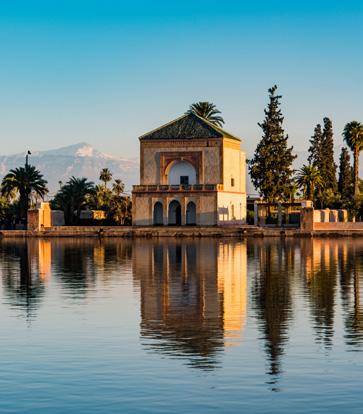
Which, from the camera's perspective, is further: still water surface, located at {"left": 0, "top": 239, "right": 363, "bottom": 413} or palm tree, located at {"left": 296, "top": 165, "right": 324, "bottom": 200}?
palm tree, located at {"left": 296, "top": 165, "right": 324, "bottom": 200}

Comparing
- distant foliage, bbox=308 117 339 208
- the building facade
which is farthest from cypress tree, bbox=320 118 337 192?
the building facade

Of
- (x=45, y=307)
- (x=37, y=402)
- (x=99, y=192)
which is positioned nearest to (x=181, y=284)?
(x=45, y=307)

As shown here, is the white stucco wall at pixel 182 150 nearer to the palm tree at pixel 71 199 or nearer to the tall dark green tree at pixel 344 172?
the palm tree at pixel 71 199

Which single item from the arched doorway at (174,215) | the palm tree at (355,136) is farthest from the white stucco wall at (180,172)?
the palm tree at (355,136)

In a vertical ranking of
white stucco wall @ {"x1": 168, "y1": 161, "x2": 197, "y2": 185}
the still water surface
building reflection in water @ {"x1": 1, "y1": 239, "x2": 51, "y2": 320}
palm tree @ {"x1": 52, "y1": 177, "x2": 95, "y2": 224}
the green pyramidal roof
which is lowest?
the still water surface

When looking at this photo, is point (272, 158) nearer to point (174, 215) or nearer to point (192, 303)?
point (174, 215)

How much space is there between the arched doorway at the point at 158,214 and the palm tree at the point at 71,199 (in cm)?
863

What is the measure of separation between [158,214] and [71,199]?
9.46m

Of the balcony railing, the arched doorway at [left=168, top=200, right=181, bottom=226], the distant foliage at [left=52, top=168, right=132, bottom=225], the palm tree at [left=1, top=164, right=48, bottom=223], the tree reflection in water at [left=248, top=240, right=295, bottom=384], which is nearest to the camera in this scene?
the tree reflection in water at [left=248, top=240, right=295, bottom=384]

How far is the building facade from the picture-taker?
290 ft

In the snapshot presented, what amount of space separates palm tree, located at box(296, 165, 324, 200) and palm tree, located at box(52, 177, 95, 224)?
75.4 ft

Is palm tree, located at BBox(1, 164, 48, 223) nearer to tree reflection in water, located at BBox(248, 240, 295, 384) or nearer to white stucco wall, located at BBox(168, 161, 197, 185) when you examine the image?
white stucco wall, located at BBox(168, 161, 197, 185)

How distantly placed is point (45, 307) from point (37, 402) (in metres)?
12.9

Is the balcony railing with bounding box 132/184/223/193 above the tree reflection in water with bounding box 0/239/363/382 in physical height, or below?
above
